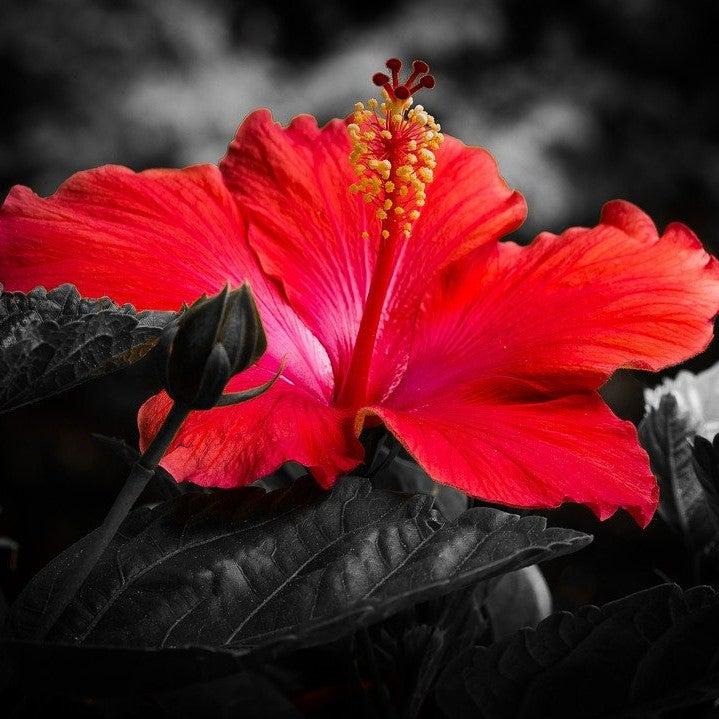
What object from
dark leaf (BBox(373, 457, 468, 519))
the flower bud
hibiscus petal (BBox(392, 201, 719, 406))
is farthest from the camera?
dark leaf (BBox(373, 457, 468, 519))

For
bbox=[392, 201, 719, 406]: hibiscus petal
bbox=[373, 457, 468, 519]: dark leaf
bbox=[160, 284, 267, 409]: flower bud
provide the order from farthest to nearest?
bbox=[373, 457, 468, 519]: dark leaf → bbox=[392, 201, 719, 406]: hibiscus petal → bbox=[160, 284, 267, 409]: flower bud

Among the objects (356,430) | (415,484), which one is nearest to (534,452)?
(356,430)

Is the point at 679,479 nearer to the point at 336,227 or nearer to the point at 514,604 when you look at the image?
the point at 514,604

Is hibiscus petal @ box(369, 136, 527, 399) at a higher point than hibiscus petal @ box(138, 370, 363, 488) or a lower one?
higher

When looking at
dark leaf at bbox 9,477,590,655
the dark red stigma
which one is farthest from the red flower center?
dark leaf at bbox 9,477,590,655

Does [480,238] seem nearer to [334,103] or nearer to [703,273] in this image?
[703,273]

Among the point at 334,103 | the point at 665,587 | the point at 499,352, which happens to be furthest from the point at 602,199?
the point at 665,587

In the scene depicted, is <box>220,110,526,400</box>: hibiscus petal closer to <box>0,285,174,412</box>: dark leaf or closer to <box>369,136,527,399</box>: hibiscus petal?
<box>369,136,527,399</box>: hibiscus petal
